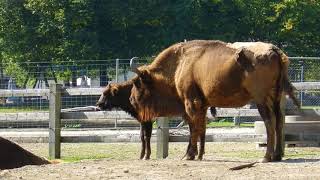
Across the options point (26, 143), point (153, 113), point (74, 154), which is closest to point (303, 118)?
point (153, 113)

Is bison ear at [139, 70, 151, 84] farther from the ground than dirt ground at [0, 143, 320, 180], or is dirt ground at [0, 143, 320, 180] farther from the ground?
bison ear at [139, 70, 151, 84]

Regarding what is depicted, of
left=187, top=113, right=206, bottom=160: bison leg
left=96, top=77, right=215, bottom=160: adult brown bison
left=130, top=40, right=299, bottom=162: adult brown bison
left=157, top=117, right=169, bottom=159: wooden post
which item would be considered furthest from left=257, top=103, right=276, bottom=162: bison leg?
left=157, top=117, right=169, bottom=159: wooden post

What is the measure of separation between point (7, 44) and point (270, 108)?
2907 cm

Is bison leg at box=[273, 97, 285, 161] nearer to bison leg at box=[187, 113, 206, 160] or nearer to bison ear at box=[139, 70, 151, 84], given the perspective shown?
bison leg at box=[187, 113, 206, 160]

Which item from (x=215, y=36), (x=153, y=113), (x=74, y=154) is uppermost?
(x=215, y=36)

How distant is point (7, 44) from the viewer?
3794 cm

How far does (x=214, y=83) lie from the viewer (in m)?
10.9

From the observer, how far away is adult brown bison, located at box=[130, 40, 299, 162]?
34.2 feet

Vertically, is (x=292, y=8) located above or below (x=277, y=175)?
above

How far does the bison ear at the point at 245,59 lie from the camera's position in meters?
10.4

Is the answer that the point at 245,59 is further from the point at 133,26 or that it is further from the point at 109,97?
the point at 133,26

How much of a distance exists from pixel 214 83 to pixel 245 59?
670 mm

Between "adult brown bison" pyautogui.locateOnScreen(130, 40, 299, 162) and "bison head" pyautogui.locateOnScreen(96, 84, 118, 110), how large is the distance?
783 millimetres

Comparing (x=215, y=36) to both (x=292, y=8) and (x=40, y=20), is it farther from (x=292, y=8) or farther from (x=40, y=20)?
(x=40, y=20)
